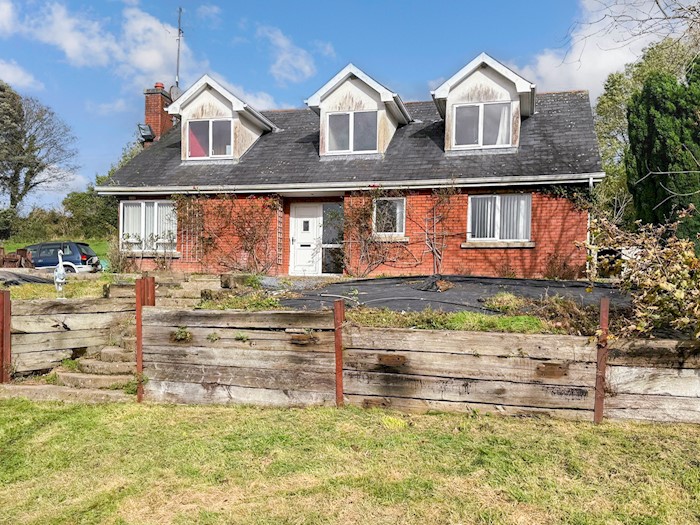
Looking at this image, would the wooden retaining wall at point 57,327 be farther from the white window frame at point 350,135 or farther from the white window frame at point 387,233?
the white window frame at point 350,135

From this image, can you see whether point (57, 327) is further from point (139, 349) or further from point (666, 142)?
point (666, 142)

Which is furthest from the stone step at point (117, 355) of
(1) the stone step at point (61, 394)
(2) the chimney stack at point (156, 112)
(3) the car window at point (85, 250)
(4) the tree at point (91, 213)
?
(4) the tree at point (91, 213)

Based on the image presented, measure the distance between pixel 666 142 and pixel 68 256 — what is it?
21.6 m

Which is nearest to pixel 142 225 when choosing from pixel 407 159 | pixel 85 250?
pixel 85 250

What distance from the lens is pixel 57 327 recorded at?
22.0ft

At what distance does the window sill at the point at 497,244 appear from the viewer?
13.3m

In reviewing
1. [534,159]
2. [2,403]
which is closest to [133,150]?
[534,159]

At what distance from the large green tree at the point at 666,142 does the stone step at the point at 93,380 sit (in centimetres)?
1342

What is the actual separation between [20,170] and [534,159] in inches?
1623

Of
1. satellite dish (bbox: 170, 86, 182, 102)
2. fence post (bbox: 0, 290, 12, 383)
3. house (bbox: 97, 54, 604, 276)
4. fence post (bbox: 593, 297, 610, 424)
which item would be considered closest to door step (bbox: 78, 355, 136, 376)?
fence post (bbox: 0, 290, 12, 383)

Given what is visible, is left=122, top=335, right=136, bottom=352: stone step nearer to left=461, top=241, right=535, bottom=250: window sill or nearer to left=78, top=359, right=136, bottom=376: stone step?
left=78, top=359, right=136, bottom=376: stone step

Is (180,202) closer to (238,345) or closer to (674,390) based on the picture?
(238,345)

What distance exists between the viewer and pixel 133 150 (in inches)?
1576

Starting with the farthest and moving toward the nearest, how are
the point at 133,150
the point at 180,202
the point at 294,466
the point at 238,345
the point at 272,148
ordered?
the point at 133,150 < the point at 272,148 < the point at 180,202 < the point at 238,345 < the point at 294,466
